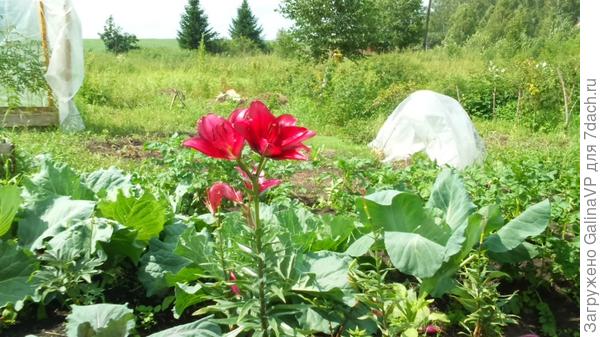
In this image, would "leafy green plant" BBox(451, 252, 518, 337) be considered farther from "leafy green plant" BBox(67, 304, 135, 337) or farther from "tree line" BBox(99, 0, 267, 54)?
"tree line" BBox(99, 0, 267, 54)

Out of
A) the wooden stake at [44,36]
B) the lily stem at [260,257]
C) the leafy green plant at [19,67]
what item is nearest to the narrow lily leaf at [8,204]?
the lily stem at [260,257]

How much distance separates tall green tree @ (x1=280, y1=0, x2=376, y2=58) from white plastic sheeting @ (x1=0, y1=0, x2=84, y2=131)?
1122 cm

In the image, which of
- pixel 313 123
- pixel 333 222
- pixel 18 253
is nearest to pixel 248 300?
pixel 333 222

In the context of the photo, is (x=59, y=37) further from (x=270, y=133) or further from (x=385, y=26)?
(x=385, y=26)

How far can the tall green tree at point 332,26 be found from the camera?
19.8m

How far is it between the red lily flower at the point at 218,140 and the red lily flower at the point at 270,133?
22 millimetres

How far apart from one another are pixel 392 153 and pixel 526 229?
16.5 feet

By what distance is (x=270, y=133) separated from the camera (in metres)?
1.56

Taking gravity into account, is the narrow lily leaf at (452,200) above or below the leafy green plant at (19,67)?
below

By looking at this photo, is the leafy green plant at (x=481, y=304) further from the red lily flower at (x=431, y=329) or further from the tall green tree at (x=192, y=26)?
the tall green tree at (x=192, y=26)

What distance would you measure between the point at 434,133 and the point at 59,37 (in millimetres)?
5517

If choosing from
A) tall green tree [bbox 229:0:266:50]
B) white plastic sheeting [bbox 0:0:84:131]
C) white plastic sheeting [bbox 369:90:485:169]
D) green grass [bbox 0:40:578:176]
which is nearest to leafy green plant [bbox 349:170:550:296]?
green grass [bbox 0:40:578:176]

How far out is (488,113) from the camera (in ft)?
40.7

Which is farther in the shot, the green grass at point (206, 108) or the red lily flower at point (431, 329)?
the green grass at point (206, 108)
